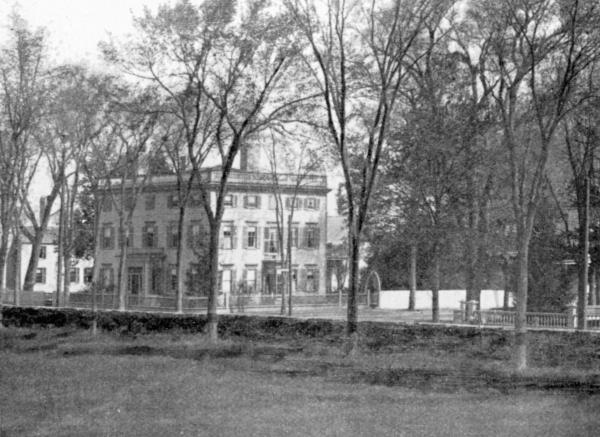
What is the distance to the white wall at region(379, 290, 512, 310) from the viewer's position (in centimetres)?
5959

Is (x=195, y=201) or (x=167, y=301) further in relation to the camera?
(x=195, y=201)

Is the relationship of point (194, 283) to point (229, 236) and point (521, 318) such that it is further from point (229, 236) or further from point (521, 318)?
point (521, 318)

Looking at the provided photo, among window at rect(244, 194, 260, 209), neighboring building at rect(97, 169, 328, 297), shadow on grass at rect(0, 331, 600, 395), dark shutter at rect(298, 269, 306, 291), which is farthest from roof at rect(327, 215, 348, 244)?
shadow on grass at rect(0, 331, 600, 395)

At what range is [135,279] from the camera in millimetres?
69812

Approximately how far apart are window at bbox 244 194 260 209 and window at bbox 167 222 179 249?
580 cm

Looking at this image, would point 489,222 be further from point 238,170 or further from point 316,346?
point 238,170

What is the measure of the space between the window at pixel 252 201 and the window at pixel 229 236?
211cm

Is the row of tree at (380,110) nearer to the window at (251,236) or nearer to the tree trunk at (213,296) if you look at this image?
the tree trunk at (213,296)

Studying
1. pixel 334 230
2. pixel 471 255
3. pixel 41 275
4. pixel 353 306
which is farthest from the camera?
pixel 41 275

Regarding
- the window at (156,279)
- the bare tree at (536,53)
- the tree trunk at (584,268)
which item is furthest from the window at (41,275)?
the bare tree at (536,53)

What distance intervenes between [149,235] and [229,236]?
739cm

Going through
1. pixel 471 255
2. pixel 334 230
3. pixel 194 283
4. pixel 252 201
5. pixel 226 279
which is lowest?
pixel 194 283

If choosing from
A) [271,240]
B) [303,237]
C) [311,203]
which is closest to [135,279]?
[271,240]

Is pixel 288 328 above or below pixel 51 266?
below
